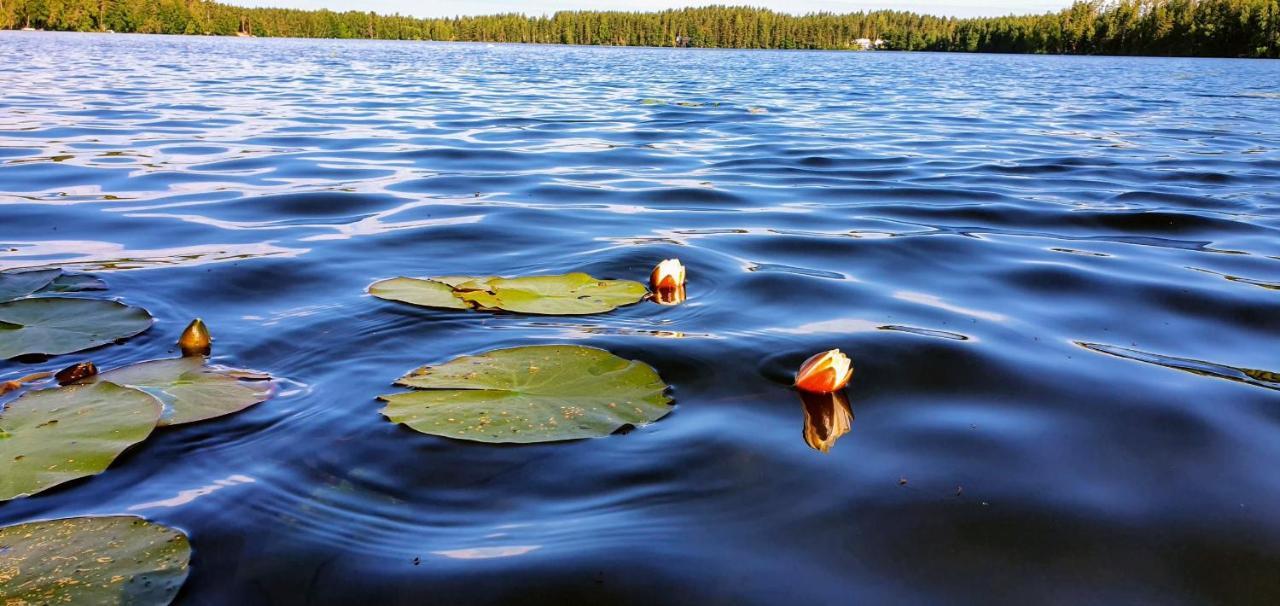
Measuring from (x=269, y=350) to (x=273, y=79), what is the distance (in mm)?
16505

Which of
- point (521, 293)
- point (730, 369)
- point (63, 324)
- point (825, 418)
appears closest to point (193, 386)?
point (63, 324)

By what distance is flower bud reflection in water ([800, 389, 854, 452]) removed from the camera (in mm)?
2033

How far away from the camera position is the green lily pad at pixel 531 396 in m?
1.95

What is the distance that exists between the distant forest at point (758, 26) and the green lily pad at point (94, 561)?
6301 centimetres

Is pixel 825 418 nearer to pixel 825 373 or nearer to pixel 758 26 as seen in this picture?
pixel 825 373

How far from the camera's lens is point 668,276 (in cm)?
317

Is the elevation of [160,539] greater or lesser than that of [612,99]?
lesser

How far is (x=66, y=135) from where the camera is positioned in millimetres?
7797

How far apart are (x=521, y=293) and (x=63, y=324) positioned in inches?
57.2

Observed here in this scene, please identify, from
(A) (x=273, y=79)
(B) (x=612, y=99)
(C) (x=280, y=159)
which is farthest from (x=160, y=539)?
(A) (x=273, y=79)

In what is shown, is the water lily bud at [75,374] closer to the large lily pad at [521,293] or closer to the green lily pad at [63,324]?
the green lily pad at [63,324]

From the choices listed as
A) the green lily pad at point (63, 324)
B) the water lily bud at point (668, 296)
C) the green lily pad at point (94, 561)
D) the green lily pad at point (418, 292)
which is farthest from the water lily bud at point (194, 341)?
the water lily bud at point (668, 296)

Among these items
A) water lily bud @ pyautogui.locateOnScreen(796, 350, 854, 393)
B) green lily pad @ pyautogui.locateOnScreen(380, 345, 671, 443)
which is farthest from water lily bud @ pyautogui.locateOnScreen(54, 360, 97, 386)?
water lily bud @ pyautogui.locateOnScreen(796, 350, 854, 393)

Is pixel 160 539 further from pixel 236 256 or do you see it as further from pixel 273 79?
pixel 273 79
